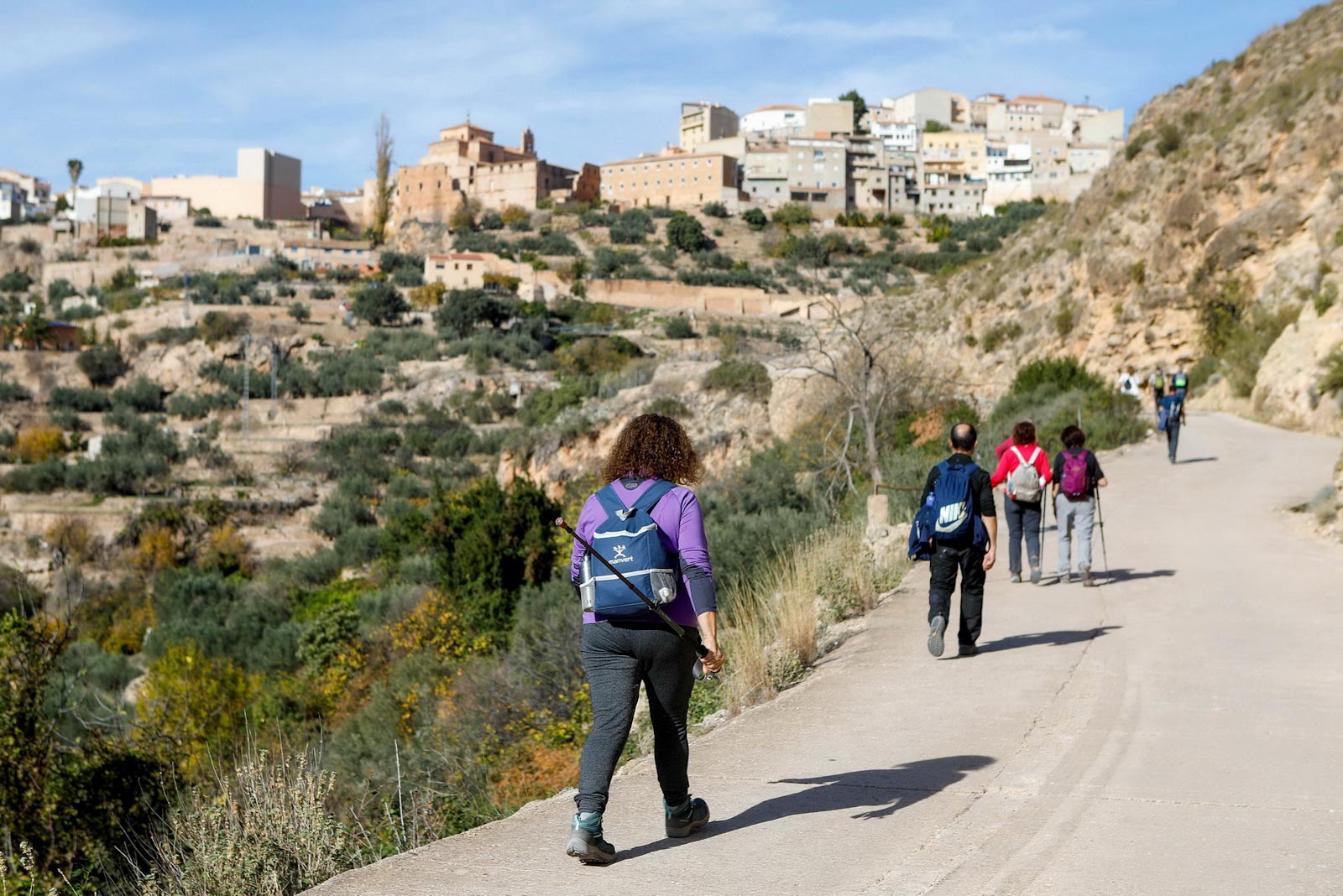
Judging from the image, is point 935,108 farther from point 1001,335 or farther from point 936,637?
point 936,637

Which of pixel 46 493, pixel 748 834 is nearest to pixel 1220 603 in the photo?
pixel 748 834

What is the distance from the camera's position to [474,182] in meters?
114

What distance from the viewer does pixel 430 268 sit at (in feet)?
287

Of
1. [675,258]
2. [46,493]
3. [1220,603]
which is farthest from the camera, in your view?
[675,258]

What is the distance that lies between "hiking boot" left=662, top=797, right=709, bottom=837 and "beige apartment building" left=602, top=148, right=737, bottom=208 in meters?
106

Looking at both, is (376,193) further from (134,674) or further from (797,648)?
(797,648)

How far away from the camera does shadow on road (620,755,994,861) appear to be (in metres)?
4.75

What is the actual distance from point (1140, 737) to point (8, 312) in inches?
3749

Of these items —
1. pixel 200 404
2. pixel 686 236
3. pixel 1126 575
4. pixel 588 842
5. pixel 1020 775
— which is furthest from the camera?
pixel 686 236

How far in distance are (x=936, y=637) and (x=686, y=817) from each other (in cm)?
351

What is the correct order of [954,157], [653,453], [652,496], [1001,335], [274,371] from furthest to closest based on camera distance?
[954,157] → [274,371] → [1001,335] → [653,453] → [652,496]

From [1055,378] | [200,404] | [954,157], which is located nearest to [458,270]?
[200,404]

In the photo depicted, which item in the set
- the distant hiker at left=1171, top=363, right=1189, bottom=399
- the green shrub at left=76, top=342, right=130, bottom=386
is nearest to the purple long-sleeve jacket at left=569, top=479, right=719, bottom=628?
the distant hiker at left=1171, top=363, right=1189, bottom=399

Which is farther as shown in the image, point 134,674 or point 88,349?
point 88,349
